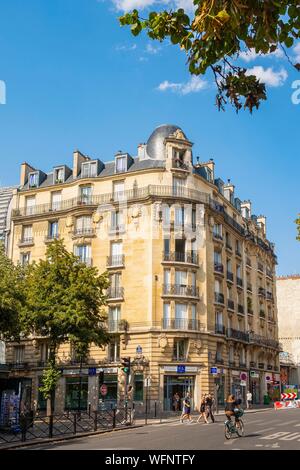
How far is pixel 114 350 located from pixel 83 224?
1019 centimetres

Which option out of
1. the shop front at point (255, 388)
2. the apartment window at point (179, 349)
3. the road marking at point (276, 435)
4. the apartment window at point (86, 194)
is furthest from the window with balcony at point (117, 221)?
the road marking at point (276, 435)

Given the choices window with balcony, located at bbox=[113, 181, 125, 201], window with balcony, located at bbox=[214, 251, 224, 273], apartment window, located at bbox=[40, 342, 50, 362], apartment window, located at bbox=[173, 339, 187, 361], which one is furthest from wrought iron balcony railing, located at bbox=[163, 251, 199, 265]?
Result: apartment window, located at bbox=[40, 342, 50, 362]

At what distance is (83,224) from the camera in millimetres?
44375

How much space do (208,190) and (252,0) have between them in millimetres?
40158

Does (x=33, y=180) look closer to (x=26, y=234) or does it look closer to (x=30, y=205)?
(x=30, y=205)

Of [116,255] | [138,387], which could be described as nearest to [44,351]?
[138,387]

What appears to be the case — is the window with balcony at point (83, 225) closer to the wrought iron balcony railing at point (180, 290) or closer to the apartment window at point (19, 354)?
the wrought iron balcony railing at point (180, 290)

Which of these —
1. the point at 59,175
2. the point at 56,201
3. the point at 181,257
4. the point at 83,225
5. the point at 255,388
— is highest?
the point at 59,175

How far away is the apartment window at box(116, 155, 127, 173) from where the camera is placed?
44781 millimetres

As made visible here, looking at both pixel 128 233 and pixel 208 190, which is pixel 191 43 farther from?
pixel 208 190

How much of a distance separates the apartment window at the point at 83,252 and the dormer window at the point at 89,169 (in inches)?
235

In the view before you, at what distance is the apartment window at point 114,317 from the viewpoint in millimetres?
40750

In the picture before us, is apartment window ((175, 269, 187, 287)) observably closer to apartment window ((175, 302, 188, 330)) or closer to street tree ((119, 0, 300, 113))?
apartment window ((175, 302, 188, 330))
